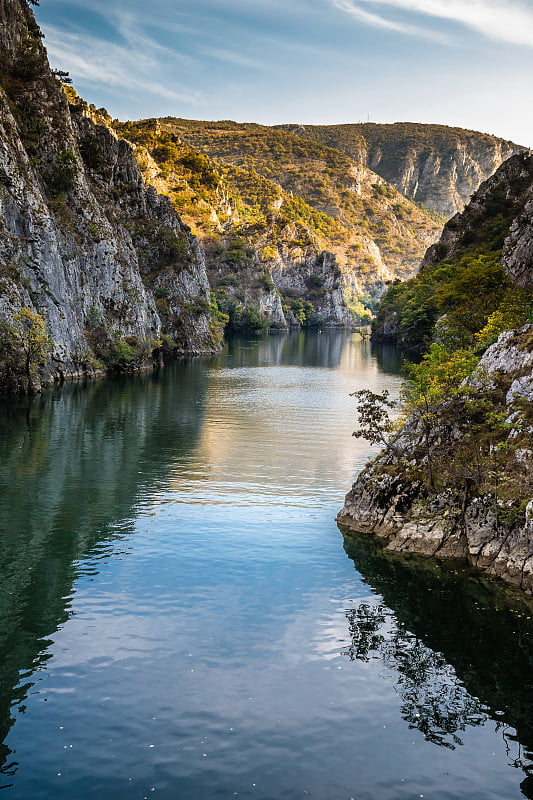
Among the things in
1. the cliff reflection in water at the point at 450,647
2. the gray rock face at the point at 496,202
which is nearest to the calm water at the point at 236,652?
the cliff reflection in water at the point at 450,647

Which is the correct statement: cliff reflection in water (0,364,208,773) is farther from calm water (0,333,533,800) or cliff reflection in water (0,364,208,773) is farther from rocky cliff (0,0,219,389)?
rocky cliff (0,0,219,389)

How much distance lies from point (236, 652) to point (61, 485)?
19600 millimetres

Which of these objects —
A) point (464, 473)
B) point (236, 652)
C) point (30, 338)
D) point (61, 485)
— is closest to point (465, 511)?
point (464, 473)

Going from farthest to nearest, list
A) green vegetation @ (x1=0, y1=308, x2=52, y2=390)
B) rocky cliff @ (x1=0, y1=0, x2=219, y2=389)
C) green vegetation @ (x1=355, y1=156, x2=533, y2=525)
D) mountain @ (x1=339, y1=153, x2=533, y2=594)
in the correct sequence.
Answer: rocky cliff @ (x1=0, y1=0, x2=219, y2=389), green vegetation @ (x1=0, y1=308, x2=52, y2=390), green vegetation @ (x1=355, y1=156, x2=533, y2=525), mountain @ (x1=339, y1=153, x2=533, y2=594)

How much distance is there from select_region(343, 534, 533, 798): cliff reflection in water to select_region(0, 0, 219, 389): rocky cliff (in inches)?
1864

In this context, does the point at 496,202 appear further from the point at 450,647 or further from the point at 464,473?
the point at 450,647

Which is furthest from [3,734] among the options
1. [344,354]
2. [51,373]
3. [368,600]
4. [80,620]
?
[344,354]

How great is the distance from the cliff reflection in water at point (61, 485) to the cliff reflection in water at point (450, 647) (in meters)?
9.80

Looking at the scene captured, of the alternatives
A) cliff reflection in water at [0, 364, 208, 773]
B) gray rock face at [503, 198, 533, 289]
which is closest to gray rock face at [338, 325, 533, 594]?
cliff reflection in water at [0, 364, 208, 773]

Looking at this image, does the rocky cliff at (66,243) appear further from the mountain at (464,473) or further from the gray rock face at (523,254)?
the gray rock face at (523,254)

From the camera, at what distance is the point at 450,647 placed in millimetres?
18875

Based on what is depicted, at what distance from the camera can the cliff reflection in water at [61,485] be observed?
1936 centimetres

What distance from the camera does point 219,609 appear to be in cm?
2072

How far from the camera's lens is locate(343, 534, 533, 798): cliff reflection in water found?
15414 millimetres
